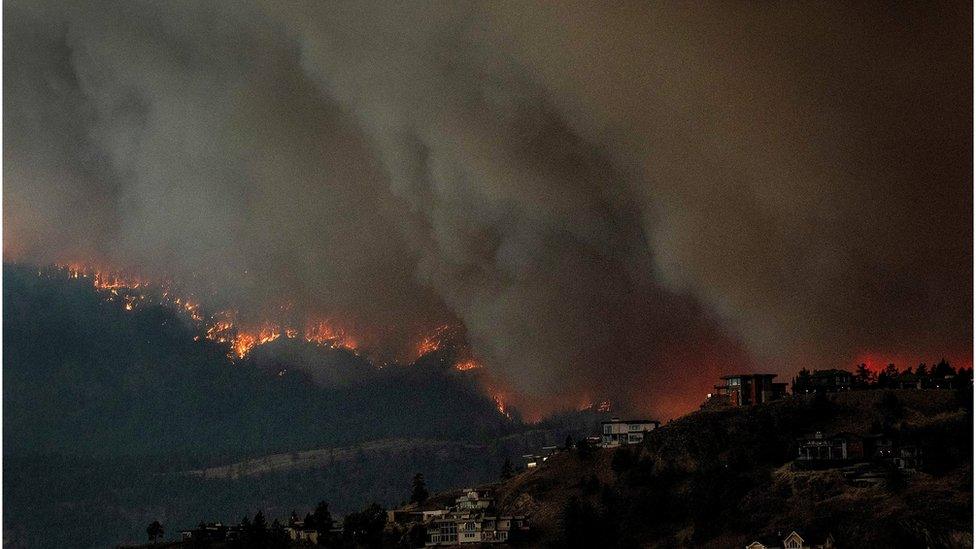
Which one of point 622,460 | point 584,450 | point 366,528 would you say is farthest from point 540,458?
point 366,528

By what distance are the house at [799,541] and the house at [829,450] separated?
19.3ft

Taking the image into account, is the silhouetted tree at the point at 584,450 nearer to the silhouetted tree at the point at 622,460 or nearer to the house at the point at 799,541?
the silhouetted tree at the point at 622,460

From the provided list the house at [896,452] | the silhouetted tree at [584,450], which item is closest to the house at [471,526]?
the silhouetted tree at [584,450]

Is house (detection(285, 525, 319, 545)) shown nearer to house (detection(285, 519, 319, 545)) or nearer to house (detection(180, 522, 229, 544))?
house (detection(285, 519, 319, 545))

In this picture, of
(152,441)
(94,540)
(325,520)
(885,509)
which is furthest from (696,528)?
(152,441)

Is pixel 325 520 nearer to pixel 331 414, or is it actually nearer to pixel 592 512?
pixel 592 512

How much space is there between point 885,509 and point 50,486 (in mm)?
52782

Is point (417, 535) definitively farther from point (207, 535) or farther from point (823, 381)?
point (823, 381)

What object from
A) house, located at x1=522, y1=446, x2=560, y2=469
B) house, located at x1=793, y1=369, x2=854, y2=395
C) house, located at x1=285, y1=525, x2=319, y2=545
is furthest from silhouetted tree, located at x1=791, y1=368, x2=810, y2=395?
house, located at x1=285, y1=525, x2=319, y2=545

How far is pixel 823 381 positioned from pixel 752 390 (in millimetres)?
2487

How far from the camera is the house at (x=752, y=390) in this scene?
57469 mm

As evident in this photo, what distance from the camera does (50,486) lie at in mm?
85250

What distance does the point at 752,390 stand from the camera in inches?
2274

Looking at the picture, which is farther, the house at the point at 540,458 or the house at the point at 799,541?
the house at the point at 540,458
